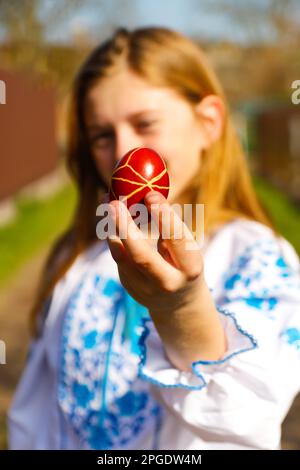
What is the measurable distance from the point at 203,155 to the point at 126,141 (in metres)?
0.36

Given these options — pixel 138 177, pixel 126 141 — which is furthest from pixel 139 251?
pixel 126 141

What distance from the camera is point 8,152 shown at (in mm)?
13117

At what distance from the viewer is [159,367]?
1.45 m

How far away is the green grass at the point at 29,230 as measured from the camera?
Answer: 7.93 metres

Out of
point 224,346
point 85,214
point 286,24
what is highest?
point 286,24

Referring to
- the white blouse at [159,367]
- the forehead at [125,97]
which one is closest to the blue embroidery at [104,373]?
the white blouse at [159,367]

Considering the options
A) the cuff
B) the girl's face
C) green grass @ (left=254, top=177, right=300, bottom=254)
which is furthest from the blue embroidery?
green grass @ (left=254, top=177, right=300, bottom=254)

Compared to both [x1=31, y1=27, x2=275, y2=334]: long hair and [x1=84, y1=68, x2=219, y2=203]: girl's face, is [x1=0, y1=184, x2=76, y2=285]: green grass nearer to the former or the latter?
[x1=31, y1=27, x2=275, y2=334]: long hair

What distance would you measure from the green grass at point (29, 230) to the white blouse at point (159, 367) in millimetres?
5275

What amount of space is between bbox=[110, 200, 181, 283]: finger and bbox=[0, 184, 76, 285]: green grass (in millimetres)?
6107

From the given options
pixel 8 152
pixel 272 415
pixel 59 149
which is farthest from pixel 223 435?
pixel 59 149

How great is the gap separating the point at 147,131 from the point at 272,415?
0.77 meters

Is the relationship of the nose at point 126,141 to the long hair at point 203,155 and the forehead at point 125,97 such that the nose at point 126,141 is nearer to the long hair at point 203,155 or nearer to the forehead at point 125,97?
the forehead at point 125,97
